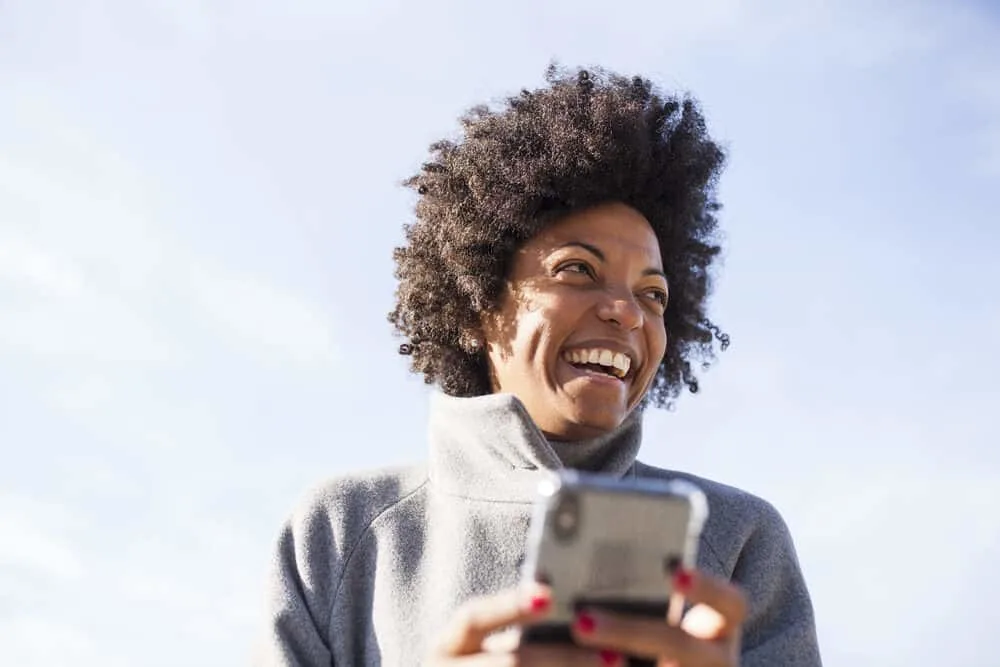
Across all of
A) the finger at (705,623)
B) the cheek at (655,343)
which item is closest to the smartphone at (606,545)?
the finger at (705,623)

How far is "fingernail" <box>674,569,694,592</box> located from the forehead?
2.04 meters

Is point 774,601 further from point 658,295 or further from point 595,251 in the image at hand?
point 595,251

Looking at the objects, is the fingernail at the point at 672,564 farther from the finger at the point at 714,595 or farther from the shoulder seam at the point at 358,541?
the shoulder seam at the point at 358,541

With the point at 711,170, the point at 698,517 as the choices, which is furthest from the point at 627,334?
the point at 698,517

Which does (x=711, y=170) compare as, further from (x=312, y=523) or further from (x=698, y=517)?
(x=698, y=517)

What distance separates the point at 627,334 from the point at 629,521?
186 cm

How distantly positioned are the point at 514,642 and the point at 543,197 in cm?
247

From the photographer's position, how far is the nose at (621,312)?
4336mm

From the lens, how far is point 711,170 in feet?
17.9

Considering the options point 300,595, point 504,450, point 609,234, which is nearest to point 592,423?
point 504,450

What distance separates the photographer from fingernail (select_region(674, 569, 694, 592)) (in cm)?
258

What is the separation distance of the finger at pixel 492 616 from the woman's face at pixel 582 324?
165 centimetres

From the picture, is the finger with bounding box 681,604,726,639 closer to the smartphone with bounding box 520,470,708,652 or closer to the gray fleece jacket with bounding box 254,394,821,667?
the smartphone with bounding box 520,470,708,652

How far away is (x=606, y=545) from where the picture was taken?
2.57 meters
